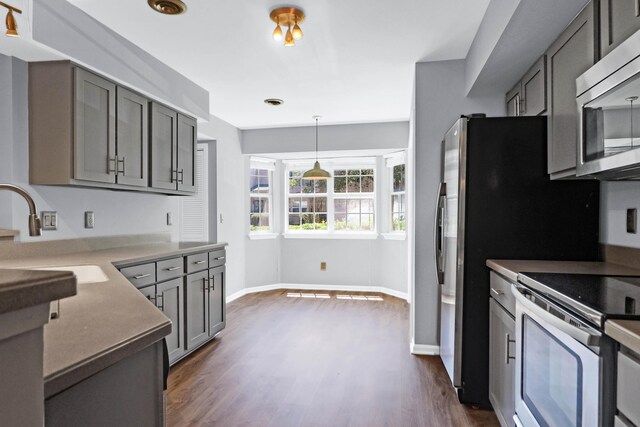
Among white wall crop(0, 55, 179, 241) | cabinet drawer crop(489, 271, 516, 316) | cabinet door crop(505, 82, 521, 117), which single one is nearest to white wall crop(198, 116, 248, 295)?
white wall crop(0, 55, 179, 241)

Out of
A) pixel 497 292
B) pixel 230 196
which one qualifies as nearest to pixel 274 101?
pixel 230 196

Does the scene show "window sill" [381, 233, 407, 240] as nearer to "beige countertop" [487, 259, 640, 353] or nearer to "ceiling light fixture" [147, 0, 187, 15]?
"beige countertop" [487, 259, 640, 353]

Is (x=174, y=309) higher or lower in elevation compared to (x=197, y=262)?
lower

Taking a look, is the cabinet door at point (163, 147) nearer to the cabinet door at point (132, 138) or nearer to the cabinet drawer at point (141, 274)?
the cabinet door at point (132, 138)

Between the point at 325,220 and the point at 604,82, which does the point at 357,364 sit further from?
the point at 325,220

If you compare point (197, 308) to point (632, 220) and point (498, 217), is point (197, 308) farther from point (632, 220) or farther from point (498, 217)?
point (632, 220)

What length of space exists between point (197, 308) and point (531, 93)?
9.68 feet

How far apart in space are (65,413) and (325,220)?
18.3 ft

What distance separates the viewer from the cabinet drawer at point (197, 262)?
3184mm

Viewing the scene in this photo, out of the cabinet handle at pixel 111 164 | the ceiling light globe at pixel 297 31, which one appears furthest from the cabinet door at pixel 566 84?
the cabinet handle at pixel 111 164

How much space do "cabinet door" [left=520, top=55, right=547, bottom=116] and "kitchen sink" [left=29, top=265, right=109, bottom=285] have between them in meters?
2.54

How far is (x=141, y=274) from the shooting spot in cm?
261

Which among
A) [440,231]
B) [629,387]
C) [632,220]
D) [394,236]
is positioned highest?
[632,220]

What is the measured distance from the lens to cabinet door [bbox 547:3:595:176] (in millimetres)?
1864
